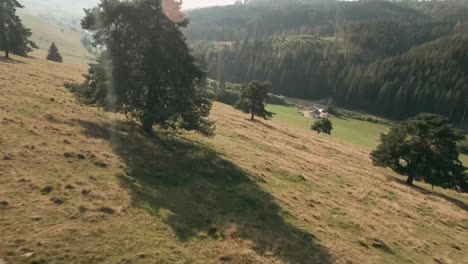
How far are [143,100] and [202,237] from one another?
15.0 meters

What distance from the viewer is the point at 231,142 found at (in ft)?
136

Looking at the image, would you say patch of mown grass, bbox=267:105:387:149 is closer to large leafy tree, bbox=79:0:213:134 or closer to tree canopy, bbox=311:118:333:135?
tree canopy, bbox=311:118:333:135

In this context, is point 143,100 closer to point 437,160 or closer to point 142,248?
point 142,248

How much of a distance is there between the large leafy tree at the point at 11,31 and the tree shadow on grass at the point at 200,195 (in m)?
48.4

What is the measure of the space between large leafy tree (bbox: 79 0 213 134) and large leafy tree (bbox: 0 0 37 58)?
44311 mm

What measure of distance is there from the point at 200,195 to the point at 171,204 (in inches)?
108

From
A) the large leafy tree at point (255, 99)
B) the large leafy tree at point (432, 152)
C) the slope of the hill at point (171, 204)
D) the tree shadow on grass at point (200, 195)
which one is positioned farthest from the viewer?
the large leafy tree at point (255, 99)

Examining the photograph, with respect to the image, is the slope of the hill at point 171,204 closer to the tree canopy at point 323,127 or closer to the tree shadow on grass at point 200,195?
the tree shadow on grass at point 200,195

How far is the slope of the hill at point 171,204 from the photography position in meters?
16.0

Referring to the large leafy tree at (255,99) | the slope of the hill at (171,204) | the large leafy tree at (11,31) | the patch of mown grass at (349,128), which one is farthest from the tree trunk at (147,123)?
the patch of mown grass at (349,128)

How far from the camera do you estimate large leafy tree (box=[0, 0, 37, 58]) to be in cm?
6494

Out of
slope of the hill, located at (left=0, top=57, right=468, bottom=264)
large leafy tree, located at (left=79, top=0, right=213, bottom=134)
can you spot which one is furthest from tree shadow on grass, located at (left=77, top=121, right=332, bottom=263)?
large leafy tree, located at (left=79, top=0, right=213, bottom=134)

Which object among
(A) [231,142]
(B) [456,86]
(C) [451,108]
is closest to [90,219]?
(A) [231,142]

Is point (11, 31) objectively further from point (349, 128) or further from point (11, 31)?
point (349, 128)
